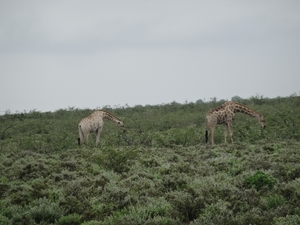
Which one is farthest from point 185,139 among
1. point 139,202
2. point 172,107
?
point 172,107

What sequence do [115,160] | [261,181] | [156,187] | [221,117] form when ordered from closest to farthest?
1. [261,181]
2. [156,187]
3. [115,160]
4. [221,117]

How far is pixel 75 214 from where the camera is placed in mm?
7387

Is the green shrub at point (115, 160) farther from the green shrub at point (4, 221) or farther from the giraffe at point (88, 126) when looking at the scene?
the giraffe at point (88, 126)

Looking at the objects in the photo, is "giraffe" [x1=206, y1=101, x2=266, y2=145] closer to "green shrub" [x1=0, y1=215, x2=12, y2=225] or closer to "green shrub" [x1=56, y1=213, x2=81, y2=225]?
"green shrub" [x1=56, y1=213, x2=81, y2=225]

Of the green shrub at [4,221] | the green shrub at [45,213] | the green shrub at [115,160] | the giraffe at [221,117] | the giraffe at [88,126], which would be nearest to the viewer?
the green shrub at [4,221]

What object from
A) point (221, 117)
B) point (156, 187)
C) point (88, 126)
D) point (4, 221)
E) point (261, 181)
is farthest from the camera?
point (88, 126)

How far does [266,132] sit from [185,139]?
389 cm

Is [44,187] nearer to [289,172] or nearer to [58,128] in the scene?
[289,172]

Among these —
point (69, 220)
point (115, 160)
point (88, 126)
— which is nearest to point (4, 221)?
point (69, 220)

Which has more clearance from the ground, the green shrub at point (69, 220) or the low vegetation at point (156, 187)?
the low vegetation at point (156, 187)

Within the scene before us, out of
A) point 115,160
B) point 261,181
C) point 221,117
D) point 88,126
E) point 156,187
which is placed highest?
point 221,117

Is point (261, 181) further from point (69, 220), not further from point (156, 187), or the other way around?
point (69, 220)

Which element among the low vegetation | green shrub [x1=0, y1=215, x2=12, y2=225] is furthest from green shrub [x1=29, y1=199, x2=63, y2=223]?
green shrub [x1=0, y1=215, x2=12, y2=225]

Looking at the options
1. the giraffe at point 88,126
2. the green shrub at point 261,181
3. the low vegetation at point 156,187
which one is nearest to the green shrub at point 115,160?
the low vegetation at point 156,187
